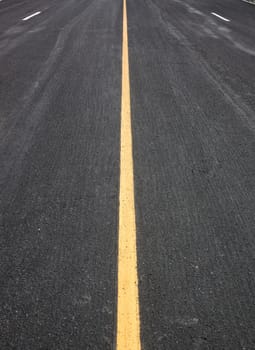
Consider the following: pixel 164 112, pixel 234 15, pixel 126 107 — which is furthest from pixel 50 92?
pixel 234 15

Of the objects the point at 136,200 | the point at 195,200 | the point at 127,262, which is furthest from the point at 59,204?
the point at 195,200

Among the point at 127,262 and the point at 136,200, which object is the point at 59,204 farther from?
the point at 127,262

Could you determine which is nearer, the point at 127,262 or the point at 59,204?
the point at 127,262

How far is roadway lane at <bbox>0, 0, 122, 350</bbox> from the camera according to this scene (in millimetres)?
2738

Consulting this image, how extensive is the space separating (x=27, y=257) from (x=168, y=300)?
4.05 ft

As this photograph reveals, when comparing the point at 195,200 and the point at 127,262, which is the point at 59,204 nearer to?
the point at 127,262

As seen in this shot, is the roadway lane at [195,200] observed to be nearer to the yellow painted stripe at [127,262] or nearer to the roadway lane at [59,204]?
the yellow painted stripe at [127,262]

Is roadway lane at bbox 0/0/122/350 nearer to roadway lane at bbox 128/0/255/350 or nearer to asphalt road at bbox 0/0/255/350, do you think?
asphalt road at bbox 0/0/255/350

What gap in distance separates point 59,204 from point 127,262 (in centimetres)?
110

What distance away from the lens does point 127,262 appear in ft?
10.6

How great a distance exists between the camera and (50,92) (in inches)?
276

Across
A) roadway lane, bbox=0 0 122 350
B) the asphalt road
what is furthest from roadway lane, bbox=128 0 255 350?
roadway lane, bbox=0 0 122 350

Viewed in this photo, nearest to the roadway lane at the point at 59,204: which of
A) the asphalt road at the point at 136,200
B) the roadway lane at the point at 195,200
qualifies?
the asphalt road at the point at 136,200

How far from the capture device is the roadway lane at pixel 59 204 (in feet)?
8.98
